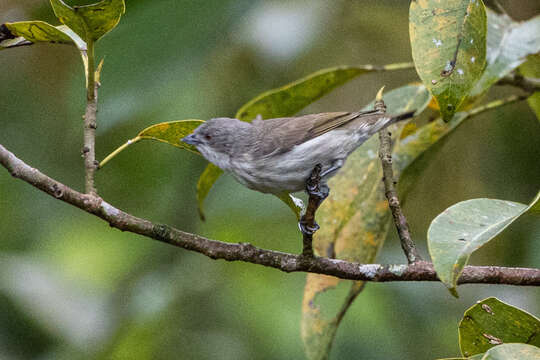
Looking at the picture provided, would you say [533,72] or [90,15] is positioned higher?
[90,15]

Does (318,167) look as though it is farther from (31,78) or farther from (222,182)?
(31,78)

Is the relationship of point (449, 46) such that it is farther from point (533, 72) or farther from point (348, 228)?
point (533, 72)

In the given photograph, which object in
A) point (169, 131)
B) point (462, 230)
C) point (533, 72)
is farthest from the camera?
point (533, 72)

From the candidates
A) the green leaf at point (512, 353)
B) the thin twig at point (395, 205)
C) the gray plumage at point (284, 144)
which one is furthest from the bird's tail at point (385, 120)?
the green leaf at point (512, 353)

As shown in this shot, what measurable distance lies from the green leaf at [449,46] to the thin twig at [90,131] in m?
0.90

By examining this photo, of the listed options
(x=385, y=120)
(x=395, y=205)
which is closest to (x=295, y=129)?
(x=385, y=120)

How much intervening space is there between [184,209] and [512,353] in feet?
8.58

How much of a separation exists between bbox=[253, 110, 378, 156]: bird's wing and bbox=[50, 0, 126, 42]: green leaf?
2.78ft

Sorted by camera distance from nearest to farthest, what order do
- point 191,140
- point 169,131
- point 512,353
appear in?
1. point 512,353
2. point 169,131
3. point 191,140

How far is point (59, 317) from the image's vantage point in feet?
8.86

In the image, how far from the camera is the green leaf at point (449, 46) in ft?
5.40

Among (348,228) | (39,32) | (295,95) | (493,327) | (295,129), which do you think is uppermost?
(39,32)

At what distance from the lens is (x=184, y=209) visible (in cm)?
371

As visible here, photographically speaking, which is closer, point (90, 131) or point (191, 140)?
point (90, 131)
